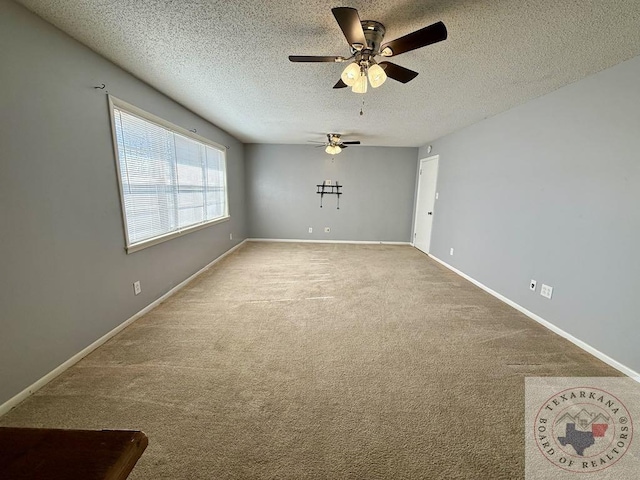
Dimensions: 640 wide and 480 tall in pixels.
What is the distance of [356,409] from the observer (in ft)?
5.24

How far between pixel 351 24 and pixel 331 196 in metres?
4.89

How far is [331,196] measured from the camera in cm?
629

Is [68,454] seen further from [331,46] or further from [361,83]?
[331,46]

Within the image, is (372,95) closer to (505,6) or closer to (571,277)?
(505,6)

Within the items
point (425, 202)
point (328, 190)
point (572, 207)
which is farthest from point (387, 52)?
point (328, 190)

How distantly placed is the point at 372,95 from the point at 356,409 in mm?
2908

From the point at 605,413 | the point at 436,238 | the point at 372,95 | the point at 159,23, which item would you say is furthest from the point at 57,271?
the point at 436,238

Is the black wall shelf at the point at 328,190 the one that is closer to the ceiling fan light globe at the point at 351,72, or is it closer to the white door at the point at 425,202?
the white door at the point at 425,202

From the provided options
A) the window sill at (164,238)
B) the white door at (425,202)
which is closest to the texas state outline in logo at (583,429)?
the window sill at (164,238)

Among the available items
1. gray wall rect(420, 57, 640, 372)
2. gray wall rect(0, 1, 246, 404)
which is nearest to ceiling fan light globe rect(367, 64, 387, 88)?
gray wall rect(420, 57, 640, 372)

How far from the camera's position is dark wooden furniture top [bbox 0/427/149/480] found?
0.47 metres

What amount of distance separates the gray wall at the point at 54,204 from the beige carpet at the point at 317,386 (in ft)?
0.94

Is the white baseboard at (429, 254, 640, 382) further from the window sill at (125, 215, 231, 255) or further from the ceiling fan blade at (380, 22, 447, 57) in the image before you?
the window sill at (125, 215, 231, 255)

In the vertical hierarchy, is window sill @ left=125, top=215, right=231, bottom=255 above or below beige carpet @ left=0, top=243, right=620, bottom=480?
above
